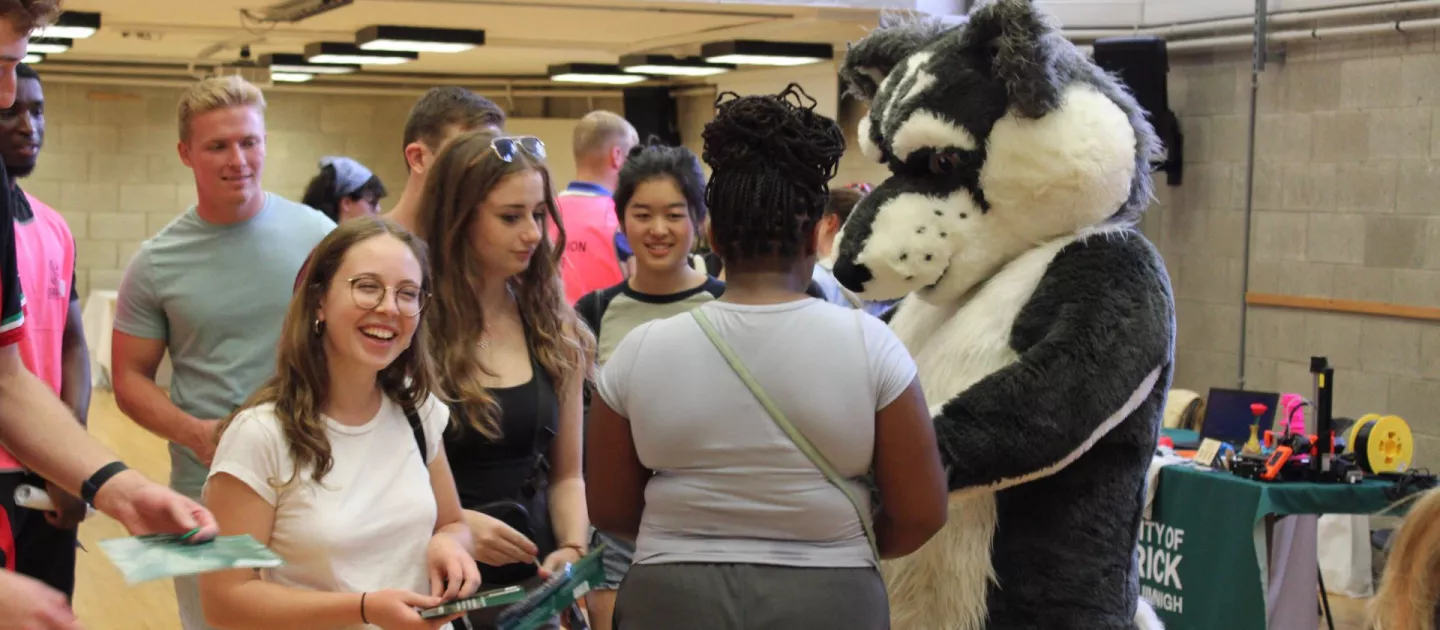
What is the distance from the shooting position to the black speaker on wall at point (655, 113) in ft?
38.0

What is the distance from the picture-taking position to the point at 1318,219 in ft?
20.4

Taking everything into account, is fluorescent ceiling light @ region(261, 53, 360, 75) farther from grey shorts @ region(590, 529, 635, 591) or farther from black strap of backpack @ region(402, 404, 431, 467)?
black strap of backpack @ region(402, 404, 431, 467)

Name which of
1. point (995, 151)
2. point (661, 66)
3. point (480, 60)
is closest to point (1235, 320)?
point (661, 66)

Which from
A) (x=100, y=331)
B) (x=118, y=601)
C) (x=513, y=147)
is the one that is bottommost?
(x=118, y=601)

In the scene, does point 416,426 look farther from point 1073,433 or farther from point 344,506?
point 1073,433

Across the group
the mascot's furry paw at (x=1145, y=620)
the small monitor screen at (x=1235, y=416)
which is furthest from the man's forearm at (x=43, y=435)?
the small monitor screen at (x=1235, y=416)

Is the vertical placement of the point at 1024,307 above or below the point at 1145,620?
above

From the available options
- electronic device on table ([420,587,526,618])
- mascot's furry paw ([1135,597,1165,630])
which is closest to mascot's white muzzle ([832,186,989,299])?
mascot's furry paw ([1135,597,1165,630])

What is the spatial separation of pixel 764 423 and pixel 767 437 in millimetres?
16

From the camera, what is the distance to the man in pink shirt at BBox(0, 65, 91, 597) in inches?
106

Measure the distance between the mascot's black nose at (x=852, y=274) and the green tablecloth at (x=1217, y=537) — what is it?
2098mm

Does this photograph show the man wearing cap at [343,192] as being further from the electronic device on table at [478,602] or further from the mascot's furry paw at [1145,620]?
the electronic device on table at [478,602]

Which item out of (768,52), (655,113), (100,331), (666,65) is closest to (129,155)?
(100,331)

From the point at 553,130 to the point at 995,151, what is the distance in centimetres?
1019
